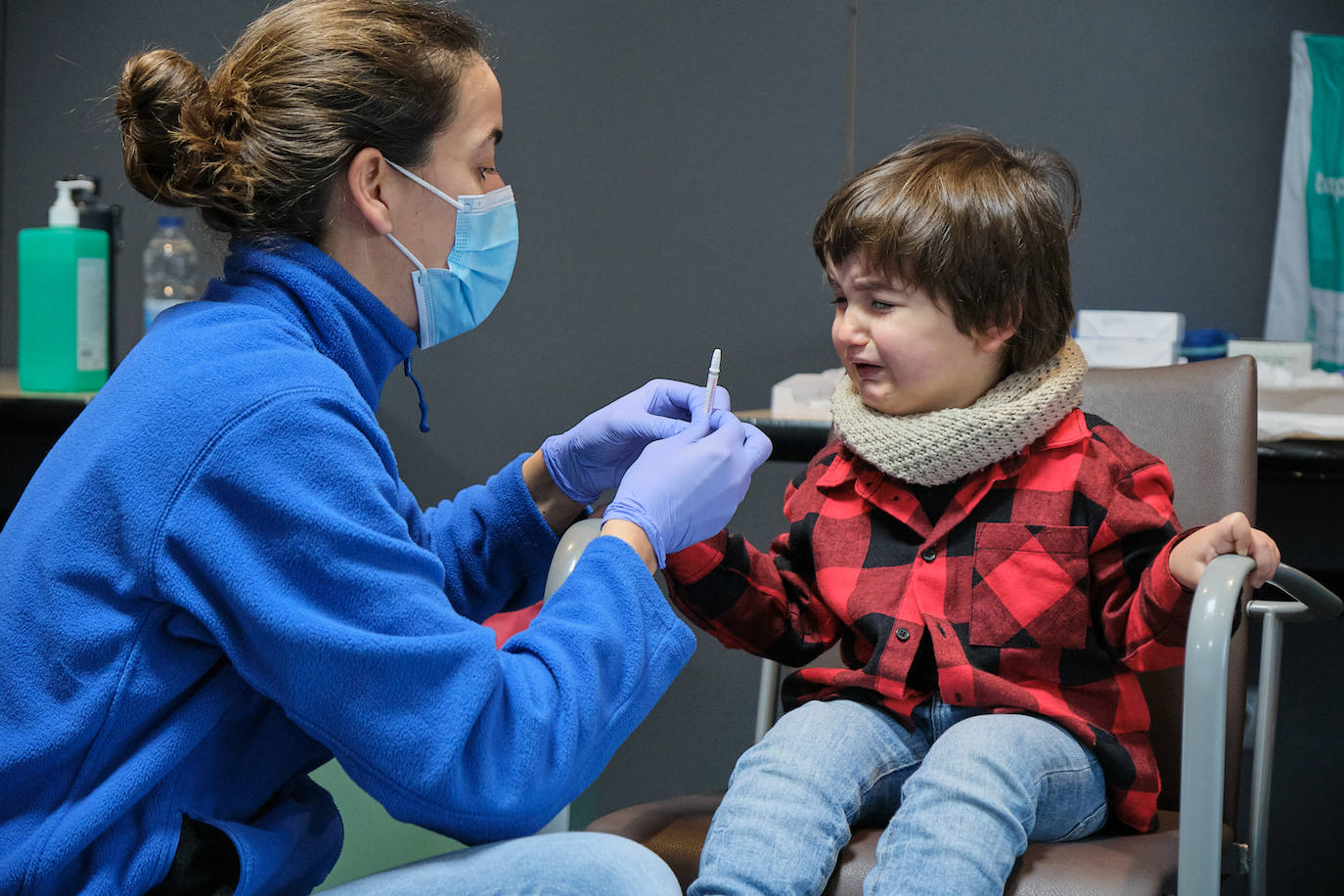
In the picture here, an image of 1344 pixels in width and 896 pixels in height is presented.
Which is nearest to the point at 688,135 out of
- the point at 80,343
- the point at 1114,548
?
the point at 80,343

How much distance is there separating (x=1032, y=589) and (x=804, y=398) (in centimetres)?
76

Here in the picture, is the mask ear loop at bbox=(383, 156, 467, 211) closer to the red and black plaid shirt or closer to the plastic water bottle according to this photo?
the red and black plaid shirt

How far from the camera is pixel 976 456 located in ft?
4.51

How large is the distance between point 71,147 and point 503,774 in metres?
2.25

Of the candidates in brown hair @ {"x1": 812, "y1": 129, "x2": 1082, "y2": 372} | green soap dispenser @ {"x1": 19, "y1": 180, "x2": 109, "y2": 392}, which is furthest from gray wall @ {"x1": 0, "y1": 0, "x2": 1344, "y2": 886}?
brown hair @ {"x1": 812, "y1": 129, "x2": 1082, "y2": 372}

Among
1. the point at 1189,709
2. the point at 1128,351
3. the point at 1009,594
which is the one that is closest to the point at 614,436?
the point at 1009,594

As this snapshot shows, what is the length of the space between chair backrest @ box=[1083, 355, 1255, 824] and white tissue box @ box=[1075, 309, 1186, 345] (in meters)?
0.45

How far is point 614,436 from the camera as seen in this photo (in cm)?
131

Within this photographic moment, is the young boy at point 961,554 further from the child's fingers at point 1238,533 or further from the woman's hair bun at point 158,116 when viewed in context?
the woman's hair bun at point 158,116

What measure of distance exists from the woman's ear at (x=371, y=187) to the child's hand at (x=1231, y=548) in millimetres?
845

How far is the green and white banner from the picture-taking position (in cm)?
217

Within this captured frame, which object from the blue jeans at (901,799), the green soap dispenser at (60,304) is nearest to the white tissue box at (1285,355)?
the blue jeans at (901,799)

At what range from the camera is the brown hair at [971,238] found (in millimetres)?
1396

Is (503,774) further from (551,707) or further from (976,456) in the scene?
(976,456)
